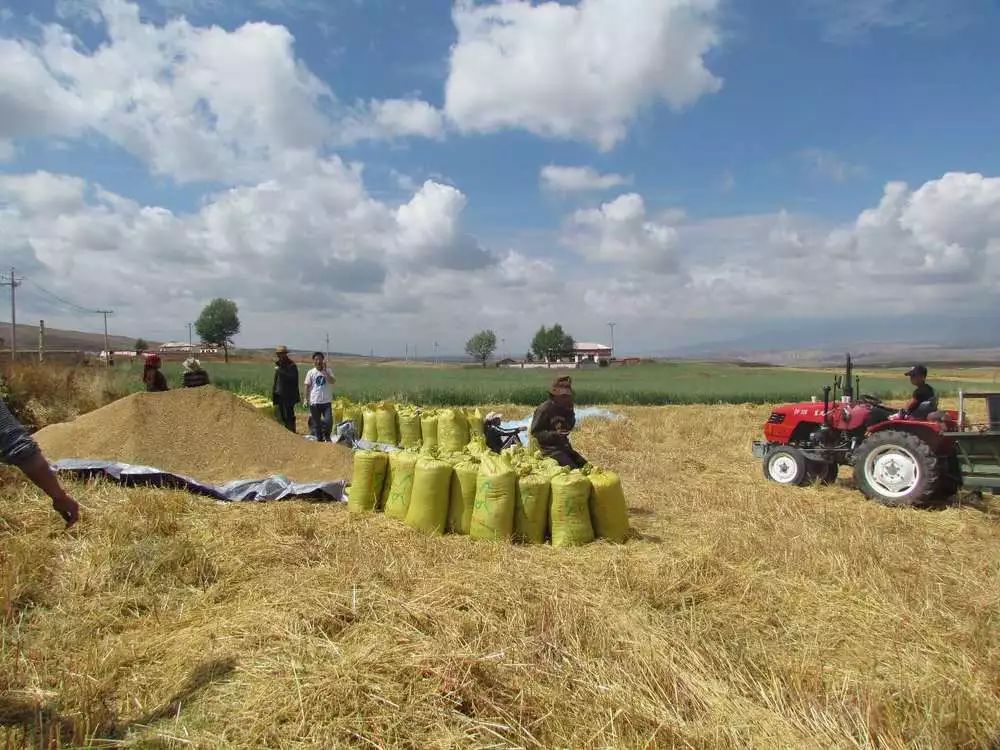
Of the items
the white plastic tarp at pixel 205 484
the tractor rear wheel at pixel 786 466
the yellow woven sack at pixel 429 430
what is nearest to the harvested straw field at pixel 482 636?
the white plastic tarp at pixel 205 484

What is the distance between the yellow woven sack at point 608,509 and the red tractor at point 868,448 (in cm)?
355

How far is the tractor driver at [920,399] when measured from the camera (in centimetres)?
754

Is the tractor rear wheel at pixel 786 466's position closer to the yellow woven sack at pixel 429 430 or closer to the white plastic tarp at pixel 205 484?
the yellow woven sack at pixel 429 430

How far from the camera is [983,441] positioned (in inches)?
272

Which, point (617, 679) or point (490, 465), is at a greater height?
point (490, 465)

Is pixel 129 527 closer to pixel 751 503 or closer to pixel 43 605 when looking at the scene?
pixel 43 605

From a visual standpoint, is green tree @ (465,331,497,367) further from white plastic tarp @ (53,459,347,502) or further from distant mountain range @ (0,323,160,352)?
white plastic tarp @ (53,459,347,502)

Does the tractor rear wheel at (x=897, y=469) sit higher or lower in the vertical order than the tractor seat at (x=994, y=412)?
lower

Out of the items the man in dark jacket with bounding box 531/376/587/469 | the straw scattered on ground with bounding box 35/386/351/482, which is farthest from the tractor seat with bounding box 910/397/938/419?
the straw scattered on ground with bounding box 35/386/351/482

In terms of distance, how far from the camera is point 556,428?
687 centimetres

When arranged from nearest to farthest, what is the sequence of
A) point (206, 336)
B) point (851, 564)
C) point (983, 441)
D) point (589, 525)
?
point (851, 564) → point (589, 525) → point (983, 441) → point (206, 336)

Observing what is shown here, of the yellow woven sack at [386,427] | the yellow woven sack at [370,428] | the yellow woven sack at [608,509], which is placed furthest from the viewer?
the yellow woven sack at [370,428]

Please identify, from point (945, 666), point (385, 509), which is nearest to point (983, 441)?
point (945, 666)

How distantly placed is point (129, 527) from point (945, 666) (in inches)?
206
